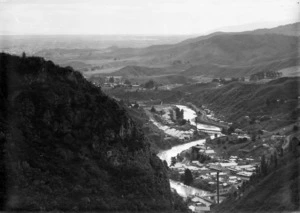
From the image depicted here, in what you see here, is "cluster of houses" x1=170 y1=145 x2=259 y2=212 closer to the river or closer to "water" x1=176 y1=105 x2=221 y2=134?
the river

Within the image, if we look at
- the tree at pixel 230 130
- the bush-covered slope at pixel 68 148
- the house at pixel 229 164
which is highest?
the bush-covered slope at pixel 68 148

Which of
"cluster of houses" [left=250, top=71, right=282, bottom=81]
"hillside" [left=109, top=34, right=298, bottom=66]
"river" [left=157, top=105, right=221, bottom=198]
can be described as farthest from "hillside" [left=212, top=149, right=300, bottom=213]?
"hillside" [left=109, top=34, right=298, bottom=66]

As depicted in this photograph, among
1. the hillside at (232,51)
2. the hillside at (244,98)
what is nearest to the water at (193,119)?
the hillside at (244,98)

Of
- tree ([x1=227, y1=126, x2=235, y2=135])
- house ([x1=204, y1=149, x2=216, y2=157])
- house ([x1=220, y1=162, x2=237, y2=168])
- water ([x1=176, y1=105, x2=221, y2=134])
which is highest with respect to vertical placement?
house ([x1=220, y1=162, x2=237, y2=168])

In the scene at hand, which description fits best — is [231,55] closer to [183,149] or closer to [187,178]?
[183,149]

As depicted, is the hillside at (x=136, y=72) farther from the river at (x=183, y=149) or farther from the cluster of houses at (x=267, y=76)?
the river at (x=183, y=149)

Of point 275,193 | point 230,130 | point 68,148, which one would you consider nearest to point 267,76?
point 230,130

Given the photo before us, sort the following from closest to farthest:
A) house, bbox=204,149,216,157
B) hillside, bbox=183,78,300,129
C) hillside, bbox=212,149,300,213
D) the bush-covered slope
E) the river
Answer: the bush-covered slope
hillside, bbox=212,149,300,213
the river
house, bbox=204,149,216,157
hillside, bbox=183,78,300,129

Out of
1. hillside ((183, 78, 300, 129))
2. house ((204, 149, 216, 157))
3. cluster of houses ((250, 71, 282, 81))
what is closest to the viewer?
house ((204, 149, 216, 157))
